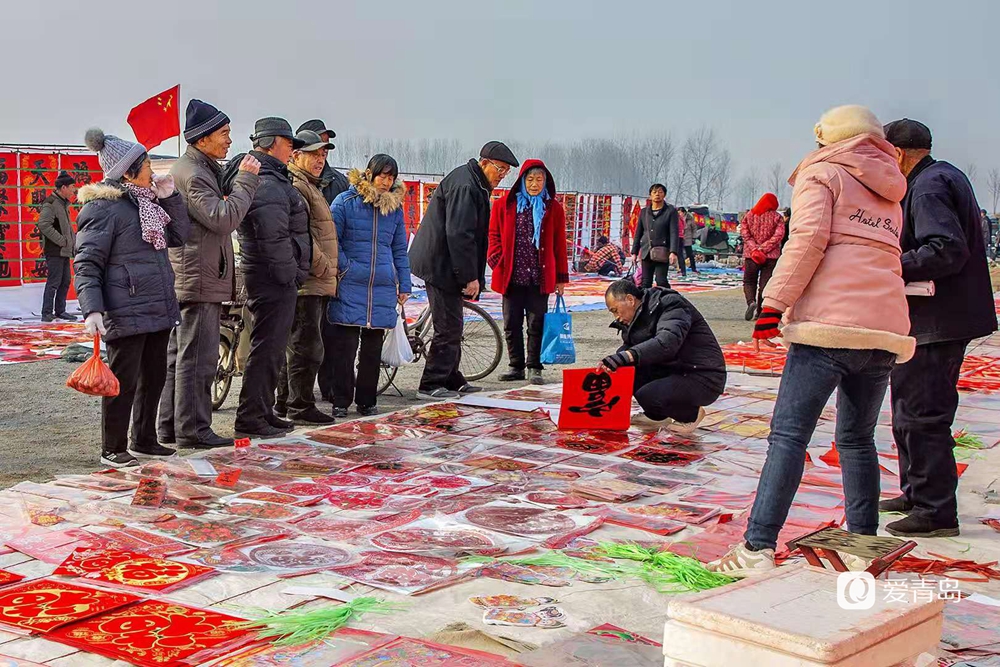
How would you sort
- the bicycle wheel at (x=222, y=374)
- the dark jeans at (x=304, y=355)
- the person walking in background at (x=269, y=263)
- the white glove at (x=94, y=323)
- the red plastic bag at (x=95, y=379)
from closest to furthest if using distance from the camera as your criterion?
the red plastic bag at (x=95, y=379) → the white glove at (x=94, y=323) → the person walking in background at (x=269, y=263) → the dark jeans at (x=304, y=355) → the bicycle wheel at (x=222, y=374)

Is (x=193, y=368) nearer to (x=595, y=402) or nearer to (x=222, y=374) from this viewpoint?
(x=222, y=374)

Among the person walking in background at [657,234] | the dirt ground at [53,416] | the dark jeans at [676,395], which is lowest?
the dirt ground at [53,416]

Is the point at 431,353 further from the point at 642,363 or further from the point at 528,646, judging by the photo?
the point at 528,646

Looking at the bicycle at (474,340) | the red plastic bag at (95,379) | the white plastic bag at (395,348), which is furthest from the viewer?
the bicycle at (474,340)

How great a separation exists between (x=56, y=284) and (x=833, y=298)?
40.1ft

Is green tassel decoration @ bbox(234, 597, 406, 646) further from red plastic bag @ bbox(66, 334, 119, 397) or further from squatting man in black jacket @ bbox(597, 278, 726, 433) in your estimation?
squatting man in black jacket @ bbox(597, 278, 726, 433)

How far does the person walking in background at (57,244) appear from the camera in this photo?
13.8 meters

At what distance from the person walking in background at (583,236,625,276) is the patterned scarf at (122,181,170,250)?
22.4 m

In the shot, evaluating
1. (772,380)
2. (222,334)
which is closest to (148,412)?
(222,334)

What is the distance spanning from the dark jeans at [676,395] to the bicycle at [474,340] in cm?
243

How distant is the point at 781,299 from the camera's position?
160 inches

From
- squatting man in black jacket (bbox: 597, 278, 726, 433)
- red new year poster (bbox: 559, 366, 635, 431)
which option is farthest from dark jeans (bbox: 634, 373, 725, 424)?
red new year poster (bbox: 559, 366, 635, 431)

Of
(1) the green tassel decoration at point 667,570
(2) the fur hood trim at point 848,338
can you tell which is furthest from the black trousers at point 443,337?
(2) the fur hood trim at point 848,338

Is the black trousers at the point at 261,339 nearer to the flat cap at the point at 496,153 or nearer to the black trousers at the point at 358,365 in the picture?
the black trousers at the point at 358,365
